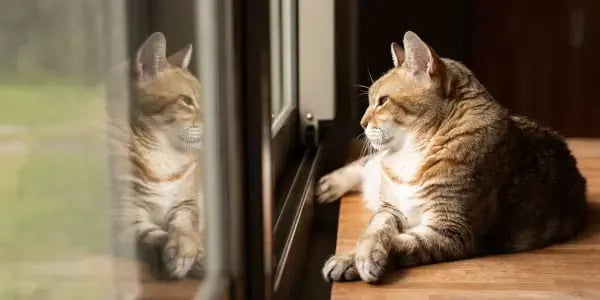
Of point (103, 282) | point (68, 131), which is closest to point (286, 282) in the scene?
point (103, 282)

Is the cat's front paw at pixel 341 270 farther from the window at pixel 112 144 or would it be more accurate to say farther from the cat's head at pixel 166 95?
the cat's head at pixel 166 95

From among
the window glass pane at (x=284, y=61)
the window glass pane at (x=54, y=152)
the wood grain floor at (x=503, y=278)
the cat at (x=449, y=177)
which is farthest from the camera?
the window glass pane at (x=284, y=61)

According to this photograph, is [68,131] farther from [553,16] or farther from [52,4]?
[553,16]

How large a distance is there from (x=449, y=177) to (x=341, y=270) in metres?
0.22

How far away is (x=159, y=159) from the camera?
2.60 ft

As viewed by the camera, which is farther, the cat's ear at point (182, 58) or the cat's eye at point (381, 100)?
the cat's eye at point (381, 100)

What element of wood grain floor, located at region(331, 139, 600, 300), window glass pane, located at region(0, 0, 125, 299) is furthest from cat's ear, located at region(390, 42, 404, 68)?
window glass pane, located at region(0, 0, 125, 299)

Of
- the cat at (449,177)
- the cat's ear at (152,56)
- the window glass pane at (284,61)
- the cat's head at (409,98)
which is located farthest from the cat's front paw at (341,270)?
the window glass pane at (284,61)

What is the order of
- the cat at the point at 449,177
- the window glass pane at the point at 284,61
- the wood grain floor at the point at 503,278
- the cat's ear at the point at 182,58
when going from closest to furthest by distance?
the cat's ear at the point at 182,58 → the wood grain floor at the point at 503,278 → the cat at the point at 449,177 → the window glass pane at the point at 284,61

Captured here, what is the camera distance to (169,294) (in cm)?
83

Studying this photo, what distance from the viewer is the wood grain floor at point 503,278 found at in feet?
3.65

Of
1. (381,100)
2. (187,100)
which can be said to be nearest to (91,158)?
(187,100)

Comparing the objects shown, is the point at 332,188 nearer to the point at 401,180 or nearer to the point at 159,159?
the point at 401,180

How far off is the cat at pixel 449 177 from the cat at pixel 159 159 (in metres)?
0.35
